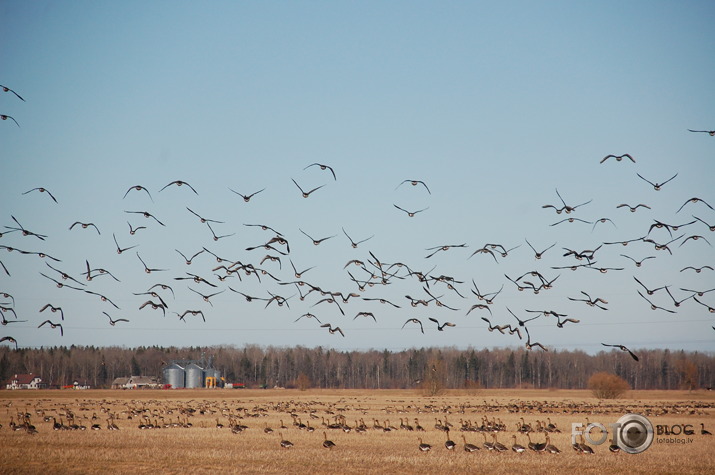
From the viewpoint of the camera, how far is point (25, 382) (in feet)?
504

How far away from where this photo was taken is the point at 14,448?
28922mm

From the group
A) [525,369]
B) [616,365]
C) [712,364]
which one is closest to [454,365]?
[525,369]

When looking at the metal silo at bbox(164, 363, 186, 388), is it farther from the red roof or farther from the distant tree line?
the red roof

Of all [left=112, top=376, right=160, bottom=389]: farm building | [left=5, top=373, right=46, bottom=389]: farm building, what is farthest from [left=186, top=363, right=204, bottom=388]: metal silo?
[left=5, top=373, right=46, bottom=389]: farm building

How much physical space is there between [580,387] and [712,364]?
44.7 metres

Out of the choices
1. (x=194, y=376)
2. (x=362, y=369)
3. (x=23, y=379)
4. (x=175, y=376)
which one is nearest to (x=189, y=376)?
(x=194, y=376)

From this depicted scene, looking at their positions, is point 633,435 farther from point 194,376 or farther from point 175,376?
point 175,376

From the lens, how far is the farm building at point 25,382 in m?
151

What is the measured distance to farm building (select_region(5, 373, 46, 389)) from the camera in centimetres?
15100

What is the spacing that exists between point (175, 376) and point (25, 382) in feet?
119

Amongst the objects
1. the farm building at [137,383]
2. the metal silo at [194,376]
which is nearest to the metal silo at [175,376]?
the metal silo at [194,376]

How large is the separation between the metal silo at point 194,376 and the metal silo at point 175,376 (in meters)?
1.11

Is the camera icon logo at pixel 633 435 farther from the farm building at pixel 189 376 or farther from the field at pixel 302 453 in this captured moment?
the farm building at pixel 189 376

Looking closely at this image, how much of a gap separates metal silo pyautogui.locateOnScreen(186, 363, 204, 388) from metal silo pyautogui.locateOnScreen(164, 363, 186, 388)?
1112mm
